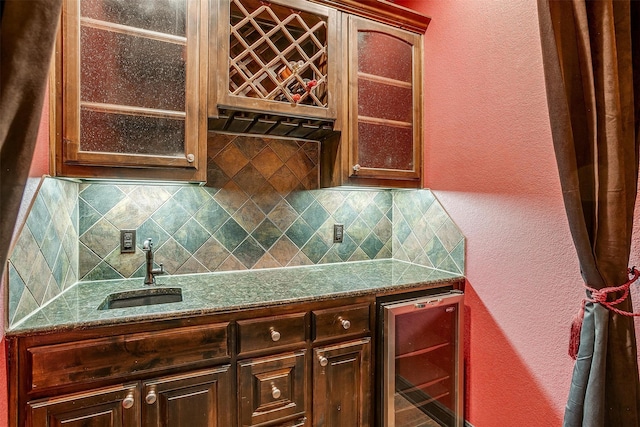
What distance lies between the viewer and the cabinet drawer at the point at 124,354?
1.10 metres

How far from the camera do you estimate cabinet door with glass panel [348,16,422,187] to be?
5.99 ft

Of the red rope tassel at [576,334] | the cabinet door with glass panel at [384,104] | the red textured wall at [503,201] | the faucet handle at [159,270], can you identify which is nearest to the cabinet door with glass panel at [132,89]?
the faucet handle at [159,270]

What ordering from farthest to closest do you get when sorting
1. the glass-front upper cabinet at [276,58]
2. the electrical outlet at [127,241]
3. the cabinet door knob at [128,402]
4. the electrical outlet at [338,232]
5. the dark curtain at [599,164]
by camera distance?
the electrical outlet at [338,232]
the electrical outlet at [127,241]
the glass-front upper cabinet at [276,58]
the cabinet door knob at [128,402]
the dark curtain at [599,164]

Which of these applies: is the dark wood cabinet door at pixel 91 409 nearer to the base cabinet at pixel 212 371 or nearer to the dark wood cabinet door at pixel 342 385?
the base cabinet at pixel 212 371

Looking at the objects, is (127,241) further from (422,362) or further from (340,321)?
(422,362)

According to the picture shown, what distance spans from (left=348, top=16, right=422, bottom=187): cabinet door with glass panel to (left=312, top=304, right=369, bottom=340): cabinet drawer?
710 millimetres

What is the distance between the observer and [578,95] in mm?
1129

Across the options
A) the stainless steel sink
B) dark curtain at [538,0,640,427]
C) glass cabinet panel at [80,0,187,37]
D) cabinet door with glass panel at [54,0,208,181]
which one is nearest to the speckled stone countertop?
the stainless steel sink

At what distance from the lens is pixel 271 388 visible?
140cm

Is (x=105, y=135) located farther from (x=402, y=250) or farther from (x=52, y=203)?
(x=402, y=250)

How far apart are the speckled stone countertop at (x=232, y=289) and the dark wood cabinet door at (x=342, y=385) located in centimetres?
26

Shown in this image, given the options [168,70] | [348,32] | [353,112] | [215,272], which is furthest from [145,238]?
[348,32]

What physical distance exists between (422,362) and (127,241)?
5.58 ft

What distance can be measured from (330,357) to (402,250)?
107 centimetres
